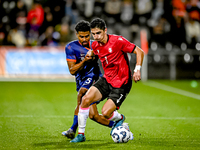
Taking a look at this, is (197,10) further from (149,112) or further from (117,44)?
(117,44)

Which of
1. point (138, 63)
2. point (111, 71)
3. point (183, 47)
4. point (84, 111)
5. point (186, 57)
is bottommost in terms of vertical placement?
point (186, 57)

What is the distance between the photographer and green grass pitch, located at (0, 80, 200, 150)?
5105mm

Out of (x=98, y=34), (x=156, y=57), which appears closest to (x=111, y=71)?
(x=98, y=34)

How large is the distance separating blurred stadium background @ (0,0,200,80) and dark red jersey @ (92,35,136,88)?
1052 cm

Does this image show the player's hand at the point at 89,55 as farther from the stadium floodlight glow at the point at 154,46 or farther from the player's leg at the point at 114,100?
the stadium floodlight glow at the point at 154,46

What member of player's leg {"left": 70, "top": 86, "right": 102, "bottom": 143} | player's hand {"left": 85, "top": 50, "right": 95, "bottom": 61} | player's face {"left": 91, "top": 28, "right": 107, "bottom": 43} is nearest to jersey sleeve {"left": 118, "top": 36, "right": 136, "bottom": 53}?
player's face {"left": 91, "top": 28, "right": 107, "bottom": 43}

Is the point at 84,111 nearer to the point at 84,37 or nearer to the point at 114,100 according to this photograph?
the point at 114,100

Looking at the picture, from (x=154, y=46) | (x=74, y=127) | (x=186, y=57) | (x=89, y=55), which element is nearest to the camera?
(x=89, y=55)

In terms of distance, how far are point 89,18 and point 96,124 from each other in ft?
36.0

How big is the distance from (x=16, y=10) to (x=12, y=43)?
5.45 feet

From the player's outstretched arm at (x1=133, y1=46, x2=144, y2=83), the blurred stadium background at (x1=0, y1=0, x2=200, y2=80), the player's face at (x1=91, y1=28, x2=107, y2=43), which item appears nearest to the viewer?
the player's outstretched arm at (x1=133, y1=46, x2=144, y2=83)

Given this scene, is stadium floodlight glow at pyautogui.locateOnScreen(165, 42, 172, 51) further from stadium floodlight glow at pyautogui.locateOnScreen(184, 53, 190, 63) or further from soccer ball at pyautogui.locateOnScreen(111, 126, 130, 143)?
soccer ball at pyautogui.locateOnScreen(111, 126, 130, 143)

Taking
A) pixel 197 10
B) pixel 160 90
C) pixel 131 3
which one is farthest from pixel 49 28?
pixel 197 10

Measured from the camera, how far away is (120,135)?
17.0 feet
